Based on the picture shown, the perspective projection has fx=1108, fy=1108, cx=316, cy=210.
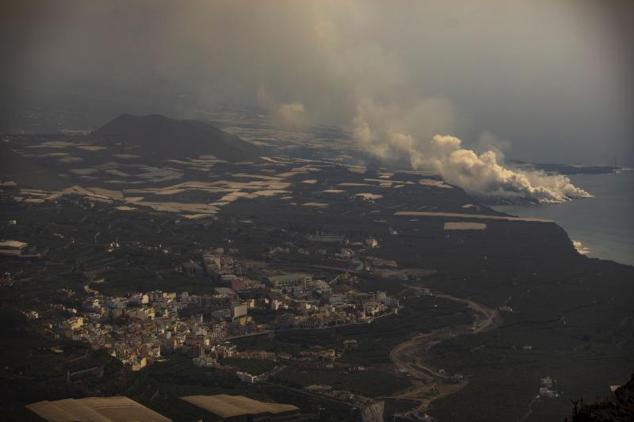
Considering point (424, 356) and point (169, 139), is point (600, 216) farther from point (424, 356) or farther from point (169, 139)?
point (424, 356)

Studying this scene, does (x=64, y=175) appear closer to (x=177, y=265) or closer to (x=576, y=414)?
(x=177, y=265)

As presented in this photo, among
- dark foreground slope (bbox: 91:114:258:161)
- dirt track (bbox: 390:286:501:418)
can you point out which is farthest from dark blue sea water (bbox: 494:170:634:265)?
dark foreground slope (bbox: 91:114:258:161)

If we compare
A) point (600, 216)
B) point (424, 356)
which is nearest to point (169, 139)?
point (600, 216)

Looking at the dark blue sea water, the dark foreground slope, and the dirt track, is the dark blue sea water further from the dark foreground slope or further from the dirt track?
the dark foreground slope

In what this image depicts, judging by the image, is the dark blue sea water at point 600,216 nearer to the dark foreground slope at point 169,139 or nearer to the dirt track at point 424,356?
the dirt track at point 424,356

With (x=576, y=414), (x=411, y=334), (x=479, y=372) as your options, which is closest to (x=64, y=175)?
(x=411, y=334)

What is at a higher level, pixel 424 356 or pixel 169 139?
pixel 169 139
